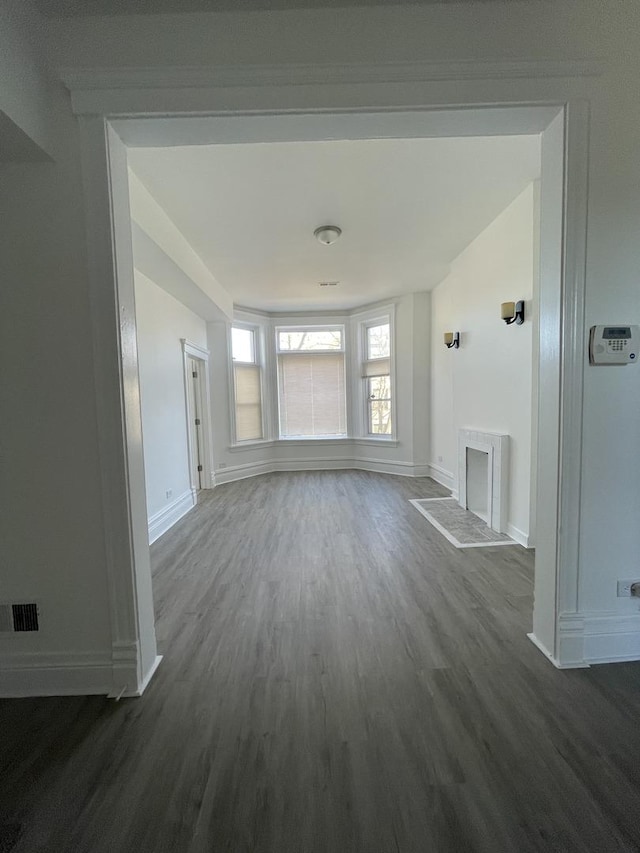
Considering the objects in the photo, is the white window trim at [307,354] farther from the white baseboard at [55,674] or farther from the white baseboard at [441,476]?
the white baseboard at [55,674]

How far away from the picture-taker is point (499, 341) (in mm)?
3402

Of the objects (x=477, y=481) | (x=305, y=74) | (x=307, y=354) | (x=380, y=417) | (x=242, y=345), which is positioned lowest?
(x=477, y=481)

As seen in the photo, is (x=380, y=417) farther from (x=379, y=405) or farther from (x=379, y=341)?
(x=379, y=341)

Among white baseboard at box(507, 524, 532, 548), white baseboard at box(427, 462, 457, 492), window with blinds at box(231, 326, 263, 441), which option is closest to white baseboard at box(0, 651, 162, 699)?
white baseboard at box(507, 524, 532, 548)

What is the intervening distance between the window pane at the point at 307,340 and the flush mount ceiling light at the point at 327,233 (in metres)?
3.22

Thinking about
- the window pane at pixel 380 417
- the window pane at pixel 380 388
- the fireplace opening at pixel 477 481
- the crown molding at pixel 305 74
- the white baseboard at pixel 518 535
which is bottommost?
the white baseboard at pixel 518 535

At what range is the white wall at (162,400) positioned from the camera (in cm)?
347

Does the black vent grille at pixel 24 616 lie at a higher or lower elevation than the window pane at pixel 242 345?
lower

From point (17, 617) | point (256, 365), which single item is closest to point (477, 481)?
point (17, 617)

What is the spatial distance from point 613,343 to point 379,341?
4.92 metres

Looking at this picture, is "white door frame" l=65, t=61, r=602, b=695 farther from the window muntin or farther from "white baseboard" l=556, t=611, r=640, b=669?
the window muntin

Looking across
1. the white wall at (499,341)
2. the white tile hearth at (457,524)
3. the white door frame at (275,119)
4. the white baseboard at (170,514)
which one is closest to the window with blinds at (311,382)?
the white wall at (499,341)

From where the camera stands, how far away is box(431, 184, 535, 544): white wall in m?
2.97

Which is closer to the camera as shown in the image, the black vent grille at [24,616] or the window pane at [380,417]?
the black vent grille at [24,616]
